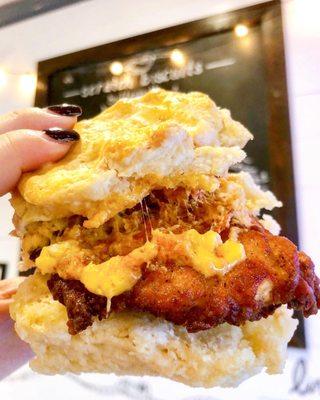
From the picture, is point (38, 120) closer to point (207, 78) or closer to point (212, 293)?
point (212, 293)

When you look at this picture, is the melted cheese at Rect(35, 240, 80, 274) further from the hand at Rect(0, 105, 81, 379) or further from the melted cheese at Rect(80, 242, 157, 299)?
the hand at Rect(0, 105, 81, 379)

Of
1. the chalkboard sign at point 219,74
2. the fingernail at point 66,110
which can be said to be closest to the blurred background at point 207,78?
the chalkboard sign at point 219,74

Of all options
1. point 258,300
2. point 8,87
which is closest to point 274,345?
point 258,300

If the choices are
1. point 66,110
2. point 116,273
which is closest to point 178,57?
point 66,110

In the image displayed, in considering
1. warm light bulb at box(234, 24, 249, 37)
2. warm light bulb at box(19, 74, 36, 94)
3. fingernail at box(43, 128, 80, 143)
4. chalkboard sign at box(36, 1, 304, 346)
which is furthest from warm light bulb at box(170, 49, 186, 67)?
fingernail at box(43, 128, 80, 143)

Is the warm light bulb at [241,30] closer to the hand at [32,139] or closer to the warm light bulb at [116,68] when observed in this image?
the warm light bulb at [116,68]

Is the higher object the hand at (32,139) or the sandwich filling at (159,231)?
the hand at (32,139)

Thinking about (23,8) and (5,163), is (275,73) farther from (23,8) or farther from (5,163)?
(23,8)
